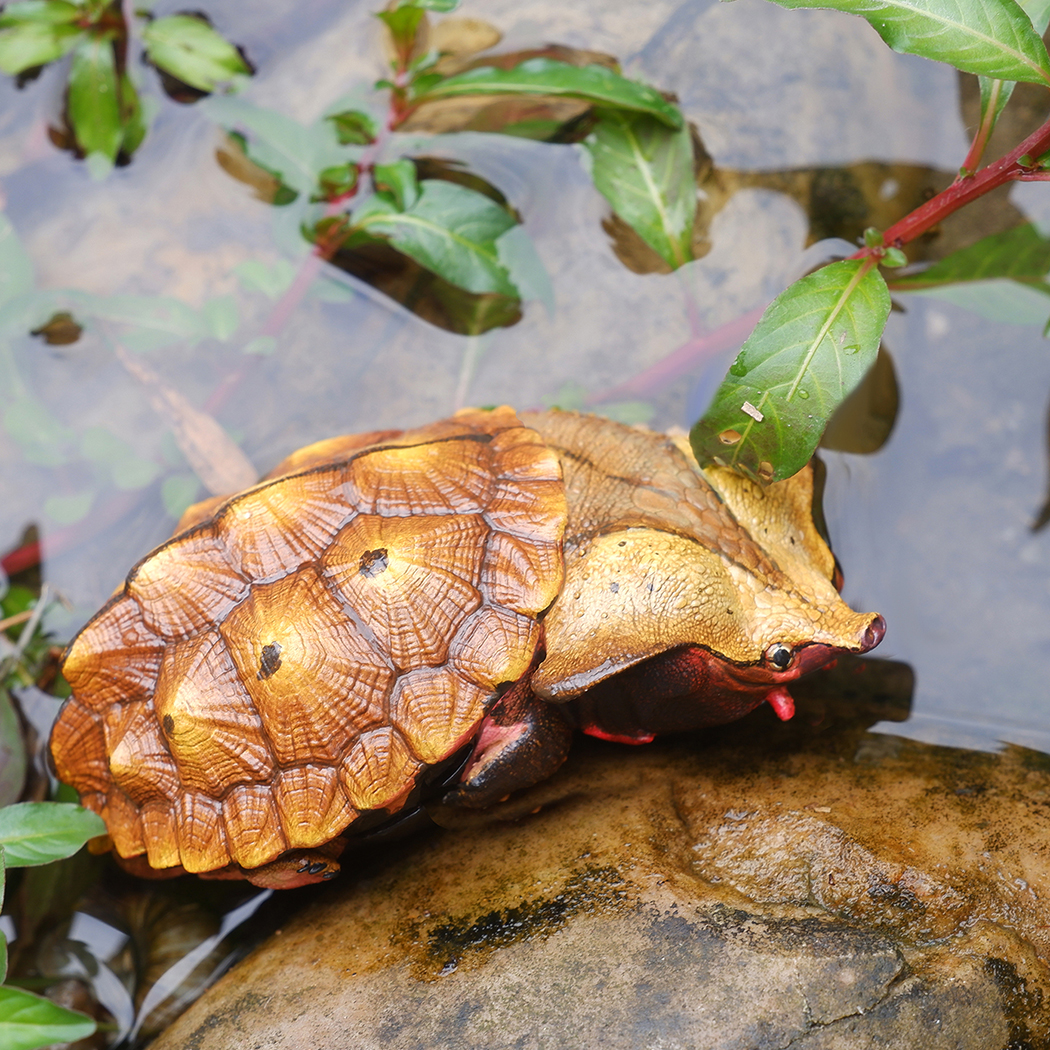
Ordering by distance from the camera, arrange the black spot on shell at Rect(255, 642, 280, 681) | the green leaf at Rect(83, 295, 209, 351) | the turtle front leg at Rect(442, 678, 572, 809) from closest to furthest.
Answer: the black spot on shell at Rect(255, 642, 280, 681) < the turtle front leg at Rect(442, 678, 572, 809) < the green leaf at Rect(83, 295, 209, 351)

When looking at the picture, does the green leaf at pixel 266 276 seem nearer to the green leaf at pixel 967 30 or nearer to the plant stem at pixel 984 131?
the green leaf at pixel 967 30

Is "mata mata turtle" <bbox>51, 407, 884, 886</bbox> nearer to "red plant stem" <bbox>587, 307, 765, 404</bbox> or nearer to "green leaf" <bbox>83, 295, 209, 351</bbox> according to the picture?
"red plant stem" <bbox>587, 307, 765, 404</bbox>

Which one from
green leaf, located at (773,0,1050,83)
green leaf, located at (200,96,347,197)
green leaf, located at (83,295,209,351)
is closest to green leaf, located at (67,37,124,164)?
green leaf, located at (200,96,347,197)

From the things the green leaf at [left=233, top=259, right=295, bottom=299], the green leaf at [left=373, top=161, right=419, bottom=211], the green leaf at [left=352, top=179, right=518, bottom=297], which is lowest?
the green leaf at [left=233, top=259, right=295, bottom=299]

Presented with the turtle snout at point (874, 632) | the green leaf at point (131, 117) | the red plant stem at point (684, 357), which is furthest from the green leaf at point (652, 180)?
the green leaf at point (131, 117)

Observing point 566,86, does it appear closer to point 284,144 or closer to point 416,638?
point 284,144

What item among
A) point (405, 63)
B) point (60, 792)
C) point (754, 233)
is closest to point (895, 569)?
point (754, 233)

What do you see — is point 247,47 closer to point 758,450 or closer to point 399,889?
point 758,450

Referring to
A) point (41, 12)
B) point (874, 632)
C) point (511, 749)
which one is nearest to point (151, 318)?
point (41, 12)

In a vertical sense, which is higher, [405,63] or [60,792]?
[405,63]
